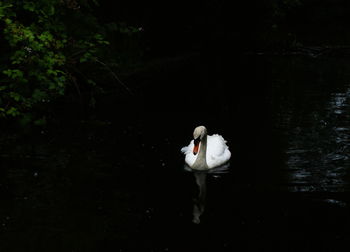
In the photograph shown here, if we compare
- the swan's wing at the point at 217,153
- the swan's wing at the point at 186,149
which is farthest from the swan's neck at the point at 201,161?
the swan's wing at the point at 186,149

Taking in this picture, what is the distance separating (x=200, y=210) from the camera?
8320 mm

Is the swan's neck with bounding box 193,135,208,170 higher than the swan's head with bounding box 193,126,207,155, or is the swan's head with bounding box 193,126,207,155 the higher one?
the swan's head with bounding box 193,126,207,155

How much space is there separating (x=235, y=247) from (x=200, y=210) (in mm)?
1335

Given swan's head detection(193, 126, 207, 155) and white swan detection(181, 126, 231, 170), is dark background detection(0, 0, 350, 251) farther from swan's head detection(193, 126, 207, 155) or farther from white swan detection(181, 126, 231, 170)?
swan's head detection(193, 126, 207, 155)

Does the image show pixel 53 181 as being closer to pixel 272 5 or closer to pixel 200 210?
pixel 200 210

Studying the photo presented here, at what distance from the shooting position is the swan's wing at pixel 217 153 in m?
10.5

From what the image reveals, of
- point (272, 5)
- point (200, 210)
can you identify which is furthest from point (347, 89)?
point (272, 5)

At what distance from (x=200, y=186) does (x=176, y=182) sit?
430 mm

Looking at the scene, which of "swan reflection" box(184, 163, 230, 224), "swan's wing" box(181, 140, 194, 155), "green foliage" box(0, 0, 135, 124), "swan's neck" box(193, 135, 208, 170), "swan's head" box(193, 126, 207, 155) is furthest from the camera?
"green foliage" box(0, 0, 135, 124)

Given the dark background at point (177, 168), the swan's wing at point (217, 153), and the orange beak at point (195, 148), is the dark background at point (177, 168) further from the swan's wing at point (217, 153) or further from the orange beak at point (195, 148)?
the orange beak at point (195, 148)

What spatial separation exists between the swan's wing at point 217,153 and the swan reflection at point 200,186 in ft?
0.37

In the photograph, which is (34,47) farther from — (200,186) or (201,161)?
(200,186)

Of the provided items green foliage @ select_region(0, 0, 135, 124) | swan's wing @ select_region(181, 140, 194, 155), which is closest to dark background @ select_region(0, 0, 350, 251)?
swan's wing @ select_region(181, 140, 194, 155)

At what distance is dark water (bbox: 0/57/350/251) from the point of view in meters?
7.42
